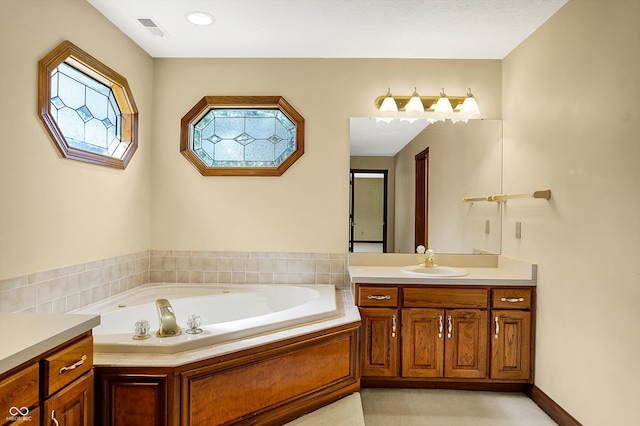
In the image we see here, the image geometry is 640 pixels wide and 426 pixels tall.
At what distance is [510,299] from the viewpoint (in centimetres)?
283

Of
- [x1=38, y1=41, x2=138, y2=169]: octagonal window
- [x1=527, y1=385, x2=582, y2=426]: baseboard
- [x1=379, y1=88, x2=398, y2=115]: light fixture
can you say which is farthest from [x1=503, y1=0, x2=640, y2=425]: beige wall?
[x1=38, y1=41, x2=138, y2=169]: octagonal window

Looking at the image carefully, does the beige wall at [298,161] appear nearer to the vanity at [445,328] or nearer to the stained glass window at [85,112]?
the stained glass window at [85,112]

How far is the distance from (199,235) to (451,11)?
2457 millimetres

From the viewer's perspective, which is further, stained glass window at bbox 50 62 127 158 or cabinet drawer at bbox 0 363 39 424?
stained glass window at bbox 50 62 127 158

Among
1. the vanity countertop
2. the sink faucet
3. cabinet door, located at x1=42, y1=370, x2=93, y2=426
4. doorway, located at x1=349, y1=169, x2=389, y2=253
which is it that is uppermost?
doorway, located at x1=349, y1=169, x2=389, y2=253

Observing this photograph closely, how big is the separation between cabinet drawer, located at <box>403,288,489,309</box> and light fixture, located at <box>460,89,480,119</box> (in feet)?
4.61

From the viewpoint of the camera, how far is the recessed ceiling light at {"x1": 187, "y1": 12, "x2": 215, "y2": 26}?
264cm

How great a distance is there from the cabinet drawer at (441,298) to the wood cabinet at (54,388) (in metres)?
1.96

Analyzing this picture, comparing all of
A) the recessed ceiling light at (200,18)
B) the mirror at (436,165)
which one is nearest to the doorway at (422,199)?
the mirror at (436,165)

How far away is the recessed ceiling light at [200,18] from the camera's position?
264cm

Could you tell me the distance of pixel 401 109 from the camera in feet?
11.0

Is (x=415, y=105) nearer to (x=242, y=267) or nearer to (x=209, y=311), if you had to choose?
(x=242, y=267)

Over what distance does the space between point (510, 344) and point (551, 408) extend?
1.42 ft

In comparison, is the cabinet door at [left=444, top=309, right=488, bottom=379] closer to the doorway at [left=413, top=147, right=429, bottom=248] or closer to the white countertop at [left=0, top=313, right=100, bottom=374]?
the doorway at [left=413, top=147, right=429, bottom=248]
